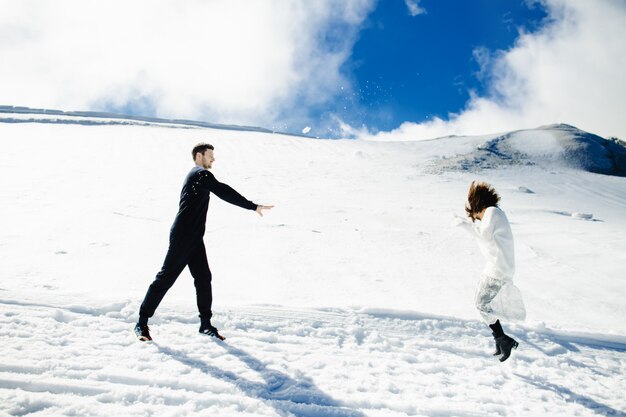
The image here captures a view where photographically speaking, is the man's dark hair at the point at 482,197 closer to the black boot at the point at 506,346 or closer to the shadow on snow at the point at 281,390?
the black boot at the point at 506,346

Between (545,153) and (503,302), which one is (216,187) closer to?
(503,302)

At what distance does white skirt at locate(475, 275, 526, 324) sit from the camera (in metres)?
3.20

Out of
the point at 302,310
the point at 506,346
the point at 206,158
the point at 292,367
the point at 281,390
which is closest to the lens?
the point at 281,390

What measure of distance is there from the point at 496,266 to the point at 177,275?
274 centimetres

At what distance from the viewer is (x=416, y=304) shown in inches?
177

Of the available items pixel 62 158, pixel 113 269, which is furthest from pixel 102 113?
pixel 113 269

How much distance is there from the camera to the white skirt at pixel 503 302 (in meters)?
3.20

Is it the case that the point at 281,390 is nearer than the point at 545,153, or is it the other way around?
the point at 281,390

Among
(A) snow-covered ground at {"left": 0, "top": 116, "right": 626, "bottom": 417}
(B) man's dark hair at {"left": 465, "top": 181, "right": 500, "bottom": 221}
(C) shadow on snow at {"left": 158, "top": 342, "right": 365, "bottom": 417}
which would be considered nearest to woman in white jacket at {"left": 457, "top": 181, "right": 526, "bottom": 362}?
(B) man's dark hair at {"left": 465, "top": 181, "right": 500, "bottom": 221}

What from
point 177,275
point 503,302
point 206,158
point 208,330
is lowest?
point 208,330

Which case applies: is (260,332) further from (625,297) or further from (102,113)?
(102,113)

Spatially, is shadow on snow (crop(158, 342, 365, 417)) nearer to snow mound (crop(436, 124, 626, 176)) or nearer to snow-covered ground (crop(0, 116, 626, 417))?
snow-covered ground (crop(0, 116, 626, 417))

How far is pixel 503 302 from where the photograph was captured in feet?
10.5

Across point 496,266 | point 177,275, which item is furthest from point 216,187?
point 496,266
